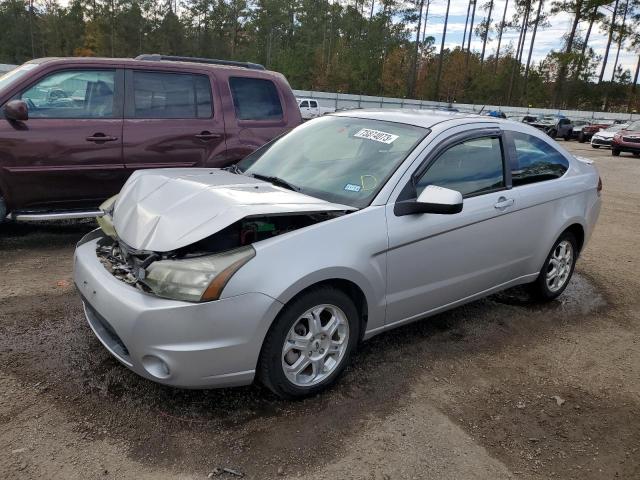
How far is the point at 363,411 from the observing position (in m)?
2.92

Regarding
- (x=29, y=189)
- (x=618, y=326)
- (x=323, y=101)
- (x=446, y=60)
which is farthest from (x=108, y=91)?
(x=446, y=60)

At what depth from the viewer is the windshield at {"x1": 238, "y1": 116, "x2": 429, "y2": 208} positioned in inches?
132

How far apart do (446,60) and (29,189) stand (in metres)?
74.7

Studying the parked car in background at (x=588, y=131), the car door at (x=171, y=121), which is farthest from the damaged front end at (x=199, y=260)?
the parked car in background at (x=588, y=131)

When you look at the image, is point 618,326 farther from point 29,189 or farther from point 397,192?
point 29,189

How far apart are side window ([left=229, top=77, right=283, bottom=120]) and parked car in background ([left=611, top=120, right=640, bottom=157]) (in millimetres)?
19403

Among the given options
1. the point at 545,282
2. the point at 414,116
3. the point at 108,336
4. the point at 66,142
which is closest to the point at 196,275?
the point at 108,336

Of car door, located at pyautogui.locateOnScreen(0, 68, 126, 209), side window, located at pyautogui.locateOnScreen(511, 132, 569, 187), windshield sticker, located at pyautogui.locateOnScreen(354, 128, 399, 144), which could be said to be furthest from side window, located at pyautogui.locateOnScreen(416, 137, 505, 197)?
car door, located at pyautogui.locateOnScreen(0, 68, 126, 209)

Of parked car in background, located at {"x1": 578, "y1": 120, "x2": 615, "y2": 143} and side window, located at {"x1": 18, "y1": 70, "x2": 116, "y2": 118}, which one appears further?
parked car in background, located at {"x1": 578, "y1": 120, "x2": 615, "y2": 143}

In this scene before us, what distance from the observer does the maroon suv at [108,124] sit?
5027 mm

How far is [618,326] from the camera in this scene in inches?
173

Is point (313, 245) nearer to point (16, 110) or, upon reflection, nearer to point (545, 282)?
point (545, 282)

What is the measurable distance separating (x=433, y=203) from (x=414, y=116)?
107cm

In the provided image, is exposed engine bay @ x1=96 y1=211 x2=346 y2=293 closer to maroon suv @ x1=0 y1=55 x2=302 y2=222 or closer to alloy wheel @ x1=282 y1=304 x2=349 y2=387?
alloy wheel @ x1=282 y1=304 x2=349 y2=387
